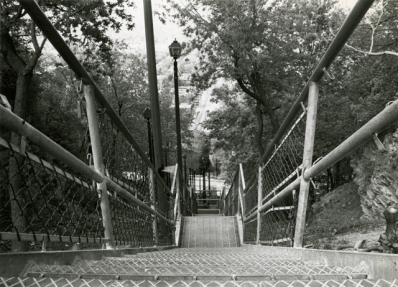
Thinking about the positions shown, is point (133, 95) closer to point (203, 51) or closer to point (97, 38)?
point (203, 51)

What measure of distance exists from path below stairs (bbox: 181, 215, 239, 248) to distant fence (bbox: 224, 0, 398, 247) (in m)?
3.50

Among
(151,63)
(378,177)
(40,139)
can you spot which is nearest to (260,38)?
(151,63)

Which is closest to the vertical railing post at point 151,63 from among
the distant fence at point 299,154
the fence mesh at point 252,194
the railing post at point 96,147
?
the fence mesh at point 252,194

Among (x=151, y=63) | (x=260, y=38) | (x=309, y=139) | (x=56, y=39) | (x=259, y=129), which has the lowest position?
(x=309, y=139)

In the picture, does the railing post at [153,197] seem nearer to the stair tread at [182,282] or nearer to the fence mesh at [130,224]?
the fence mesh at [130,224]

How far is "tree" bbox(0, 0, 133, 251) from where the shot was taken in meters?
10.8

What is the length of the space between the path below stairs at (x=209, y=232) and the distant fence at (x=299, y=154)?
11.5ft

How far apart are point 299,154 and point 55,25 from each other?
10017mm

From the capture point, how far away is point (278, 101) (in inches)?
738

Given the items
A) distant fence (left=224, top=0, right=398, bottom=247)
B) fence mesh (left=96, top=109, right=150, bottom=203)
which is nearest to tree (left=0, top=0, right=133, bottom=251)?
fence mesh (left=96, top=109, right=150, bottom=203)

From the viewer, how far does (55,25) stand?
11.9 meters

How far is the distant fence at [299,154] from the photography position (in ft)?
7.12

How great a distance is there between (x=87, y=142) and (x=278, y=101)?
16082 millimetres

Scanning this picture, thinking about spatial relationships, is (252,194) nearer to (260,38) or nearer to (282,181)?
(282,181)
